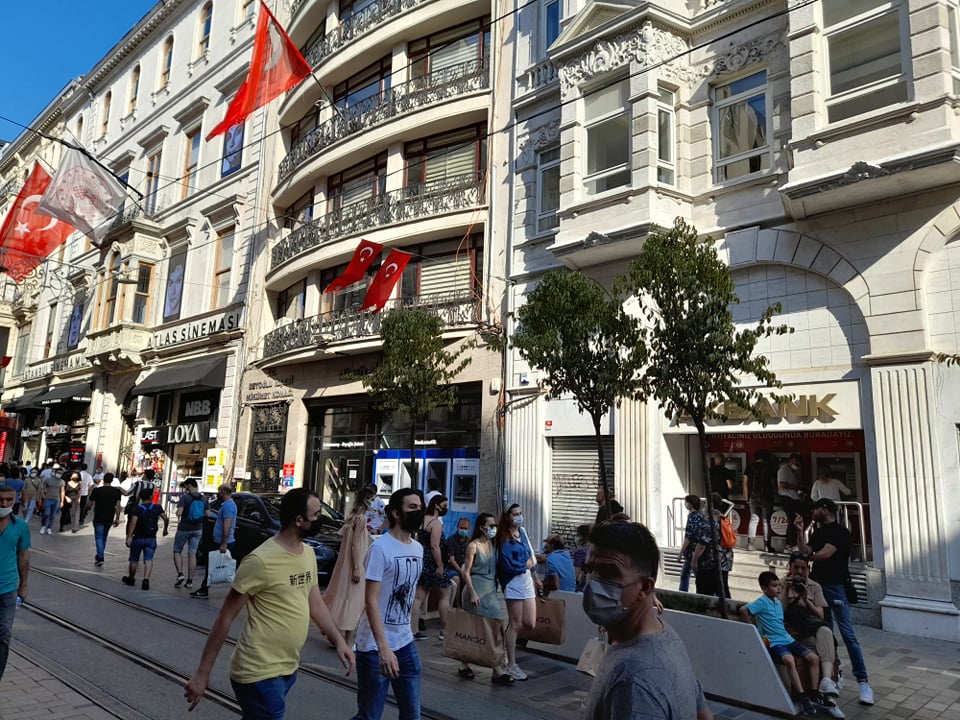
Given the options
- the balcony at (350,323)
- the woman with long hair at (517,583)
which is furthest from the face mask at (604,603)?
the balcony at (350,323)

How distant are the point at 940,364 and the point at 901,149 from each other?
3116 mm

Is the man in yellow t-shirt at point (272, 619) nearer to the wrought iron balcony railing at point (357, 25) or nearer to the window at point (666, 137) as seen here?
the window at point (666, 137)

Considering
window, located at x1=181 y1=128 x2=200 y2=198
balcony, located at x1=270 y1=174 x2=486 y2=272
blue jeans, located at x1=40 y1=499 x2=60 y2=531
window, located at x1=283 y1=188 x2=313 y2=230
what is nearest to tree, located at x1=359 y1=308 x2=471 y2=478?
balcony, located at x1=270 y1=174 x2=486 y2=272

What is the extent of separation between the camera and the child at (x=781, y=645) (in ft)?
19.9

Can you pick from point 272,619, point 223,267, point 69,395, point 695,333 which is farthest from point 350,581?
point 69,395

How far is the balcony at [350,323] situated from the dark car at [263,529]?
569cm

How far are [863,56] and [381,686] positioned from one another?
11668mm

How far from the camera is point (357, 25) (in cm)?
2105

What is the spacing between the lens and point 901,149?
9875 millimetres

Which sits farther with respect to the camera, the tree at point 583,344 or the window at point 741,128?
the window at point 741,128

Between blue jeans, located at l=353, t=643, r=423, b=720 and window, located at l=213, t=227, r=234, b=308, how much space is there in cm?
2279

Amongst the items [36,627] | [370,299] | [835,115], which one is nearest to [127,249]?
[370,299]

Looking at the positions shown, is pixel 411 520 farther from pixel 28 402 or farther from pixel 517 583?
pixel 28 402

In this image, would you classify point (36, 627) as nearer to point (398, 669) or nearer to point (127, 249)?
point (398, 669)
